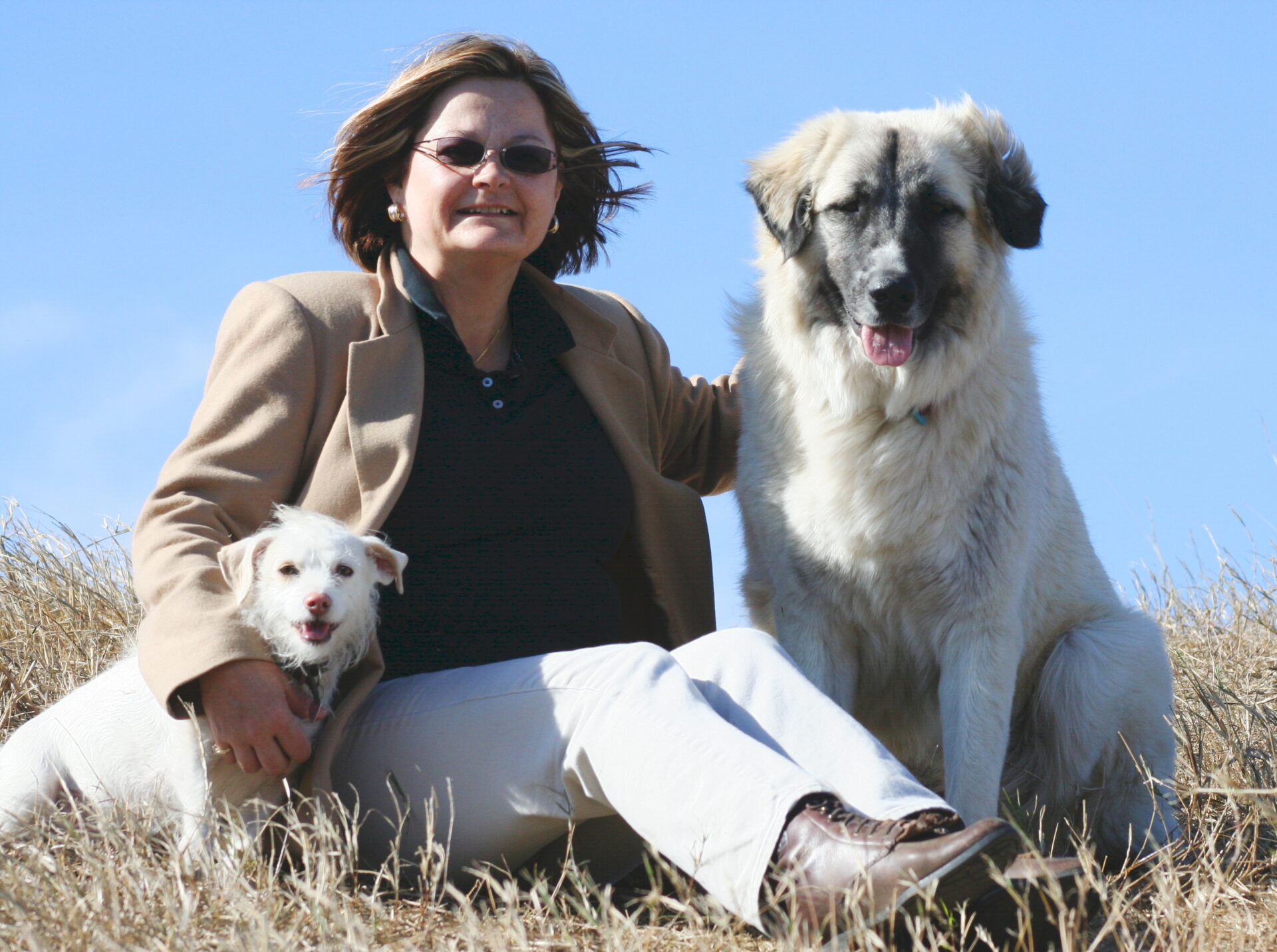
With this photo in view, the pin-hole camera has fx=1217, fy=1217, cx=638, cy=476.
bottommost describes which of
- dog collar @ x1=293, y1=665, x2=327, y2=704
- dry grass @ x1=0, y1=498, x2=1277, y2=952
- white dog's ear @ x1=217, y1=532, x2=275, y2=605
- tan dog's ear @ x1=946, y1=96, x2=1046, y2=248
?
dry grass @ x1=0, y1=498, x2=1277, y2=952

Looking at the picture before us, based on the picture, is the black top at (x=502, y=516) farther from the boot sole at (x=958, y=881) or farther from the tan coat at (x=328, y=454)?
the boot sole at (x=958, y=881)

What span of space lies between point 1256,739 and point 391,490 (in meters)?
3.08

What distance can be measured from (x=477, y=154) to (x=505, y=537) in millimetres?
1136

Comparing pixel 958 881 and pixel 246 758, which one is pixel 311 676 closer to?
pixel 246 758

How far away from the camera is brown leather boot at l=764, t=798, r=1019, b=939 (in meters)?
2.25

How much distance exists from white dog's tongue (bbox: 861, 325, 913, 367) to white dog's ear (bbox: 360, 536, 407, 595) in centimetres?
157

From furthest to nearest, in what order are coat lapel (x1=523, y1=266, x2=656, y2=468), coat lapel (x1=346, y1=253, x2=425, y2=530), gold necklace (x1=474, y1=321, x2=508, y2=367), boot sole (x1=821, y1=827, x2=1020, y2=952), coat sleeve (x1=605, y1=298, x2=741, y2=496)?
A: coat sleeve (x1=605, y1=298, x2=741, y2=496) < coat lapel (x1=523, y1=266, x2=656, y2=468) < gold necklace (x1=474, y1=321, x2=508, y2=367) < coat lapel (x1=346, y1=253, x2=425, y2=530) < boot sole (x1=821, y1=827, x2=1020, y2=952)

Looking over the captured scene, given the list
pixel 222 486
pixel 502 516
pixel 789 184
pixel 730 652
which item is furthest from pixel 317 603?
pixel 789 184

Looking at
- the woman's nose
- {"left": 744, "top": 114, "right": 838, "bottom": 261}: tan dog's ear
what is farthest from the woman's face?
{"left": 744, "top": 114, "right": 838, "bottom": 261}: tan dog's ear

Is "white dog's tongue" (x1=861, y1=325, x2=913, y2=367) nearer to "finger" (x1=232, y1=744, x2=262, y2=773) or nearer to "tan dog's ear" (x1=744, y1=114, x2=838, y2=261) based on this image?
"tan dog's ear" (x1=744, y1=114, x2=838, y2=261)

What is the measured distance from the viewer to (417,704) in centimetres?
304

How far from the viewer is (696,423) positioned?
4.29m

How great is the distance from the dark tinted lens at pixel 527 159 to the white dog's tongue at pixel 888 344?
1.08 metres

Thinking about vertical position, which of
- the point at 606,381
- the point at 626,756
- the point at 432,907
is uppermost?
the point at 606,381
